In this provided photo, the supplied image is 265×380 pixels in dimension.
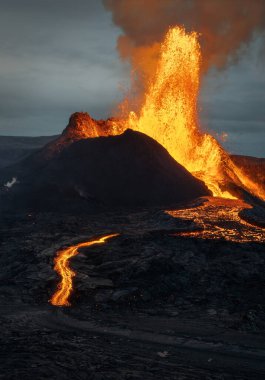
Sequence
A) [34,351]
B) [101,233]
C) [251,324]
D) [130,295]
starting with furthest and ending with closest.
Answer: [101,233] → [130,295] → [251,324] → [34,351]

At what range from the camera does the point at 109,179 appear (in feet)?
144

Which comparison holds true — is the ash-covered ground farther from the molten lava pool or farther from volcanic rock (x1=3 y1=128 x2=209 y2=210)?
volcanic rock (x1=3 y1=128 x2=209 y2=210)

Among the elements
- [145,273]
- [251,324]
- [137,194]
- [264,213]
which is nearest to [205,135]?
[137,194]

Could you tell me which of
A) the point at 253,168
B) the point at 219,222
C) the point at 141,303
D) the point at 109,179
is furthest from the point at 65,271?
the point at 253,168

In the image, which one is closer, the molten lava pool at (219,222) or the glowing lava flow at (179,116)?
the molten lava pool at (219,222)

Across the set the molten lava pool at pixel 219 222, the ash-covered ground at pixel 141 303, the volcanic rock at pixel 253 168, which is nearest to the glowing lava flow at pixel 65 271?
the ash-covered ground at pixel 141 303

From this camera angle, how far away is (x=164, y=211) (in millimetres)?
36750

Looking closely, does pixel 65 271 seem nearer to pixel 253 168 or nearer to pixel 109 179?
pixel 109 179

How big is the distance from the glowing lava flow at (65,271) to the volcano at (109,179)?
1256 cm

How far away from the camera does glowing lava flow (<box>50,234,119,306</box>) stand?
1911cm

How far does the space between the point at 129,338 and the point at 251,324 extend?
4.10 meters

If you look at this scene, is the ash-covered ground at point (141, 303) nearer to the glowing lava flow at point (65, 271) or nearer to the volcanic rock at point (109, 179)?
the glowing lava flow at point (65, 271)

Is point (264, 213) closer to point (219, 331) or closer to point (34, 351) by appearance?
point (219, 331)

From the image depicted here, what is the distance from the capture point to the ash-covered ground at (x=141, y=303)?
12.3 meters
